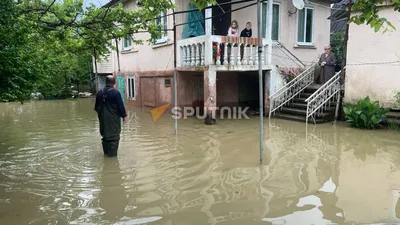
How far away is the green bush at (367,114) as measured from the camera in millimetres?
9336

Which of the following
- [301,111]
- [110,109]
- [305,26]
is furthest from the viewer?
[305,26]

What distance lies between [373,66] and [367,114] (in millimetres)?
1607

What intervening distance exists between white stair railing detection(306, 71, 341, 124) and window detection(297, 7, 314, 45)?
10.9 feet

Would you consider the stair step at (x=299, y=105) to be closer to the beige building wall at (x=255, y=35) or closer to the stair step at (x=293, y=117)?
the stair step at (x=293, y=117)

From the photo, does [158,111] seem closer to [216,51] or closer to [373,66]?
[216,51]

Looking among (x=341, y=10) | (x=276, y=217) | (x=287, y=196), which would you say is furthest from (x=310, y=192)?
(x=341, y=10)

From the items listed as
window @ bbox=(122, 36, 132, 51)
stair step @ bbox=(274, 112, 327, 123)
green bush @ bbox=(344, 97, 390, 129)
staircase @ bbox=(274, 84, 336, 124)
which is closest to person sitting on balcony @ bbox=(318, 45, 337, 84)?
staircase @ bbox=(274, 84, 336, 124)

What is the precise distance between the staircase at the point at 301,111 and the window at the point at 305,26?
258cm

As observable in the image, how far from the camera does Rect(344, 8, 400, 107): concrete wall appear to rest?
952cm

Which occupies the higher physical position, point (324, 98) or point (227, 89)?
point (227, 89)

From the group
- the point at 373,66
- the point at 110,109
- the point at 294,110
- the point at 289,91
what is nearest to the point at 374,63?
the point at 373,66

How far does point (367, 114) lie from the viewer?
945cm

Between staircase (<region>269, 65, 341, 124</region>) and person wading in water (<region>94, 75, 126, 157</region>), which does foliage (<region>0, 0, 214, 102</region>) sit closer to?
person wading in water (<region>94, 75, 126, 157</region>)

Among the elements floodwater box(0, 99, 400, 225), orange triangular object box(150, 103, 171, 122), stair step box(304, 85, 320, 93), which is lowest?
floodwater box(0, 99, 400, 225)
